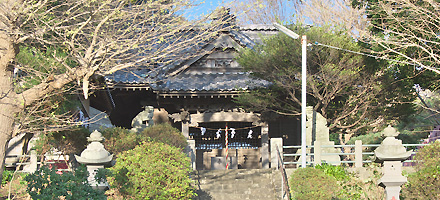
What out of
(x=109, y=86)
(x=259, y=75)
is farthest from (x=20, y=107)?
(x=259, y=75)

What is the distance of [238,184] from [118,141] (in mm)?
4025

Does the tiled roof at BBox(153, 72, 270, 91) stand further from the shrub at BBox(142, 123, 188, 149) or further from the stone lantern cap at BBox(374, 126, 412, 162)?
the stone lantern cap at BBox(374, 126, 412, 162)

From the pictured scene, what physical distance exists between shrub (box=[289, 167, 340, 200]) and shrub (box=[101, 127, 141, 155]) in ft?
15.6

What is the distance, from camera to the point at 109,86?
56.7ft

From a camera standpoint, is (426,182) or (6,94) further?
(426,182)

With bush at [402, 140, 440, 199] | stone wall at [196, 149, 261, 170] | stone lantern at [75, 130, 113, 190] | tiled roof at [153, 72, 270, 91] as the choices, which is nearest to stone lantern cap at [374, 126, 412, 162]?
bush at [402, 140, 440, 199]

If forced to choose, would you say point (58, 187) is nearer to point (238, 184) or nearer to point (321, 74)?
point (238, 184)

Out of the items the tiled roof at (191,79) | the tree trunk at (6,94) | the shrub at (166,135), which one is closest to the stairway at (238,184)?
the shrub at (166,135)

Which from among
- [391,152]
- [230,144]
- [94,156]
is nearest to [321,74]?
[230,144]

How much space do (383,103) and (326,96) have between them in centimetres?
225

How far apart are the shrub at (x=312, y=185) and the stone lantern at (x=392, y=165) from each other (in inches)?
70.9

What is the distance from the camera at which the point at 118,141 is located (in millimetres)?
15016

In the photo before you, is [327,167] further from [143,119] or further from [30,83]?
[30,83]

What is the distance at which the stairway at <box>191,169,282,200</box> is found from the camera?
15.3m
